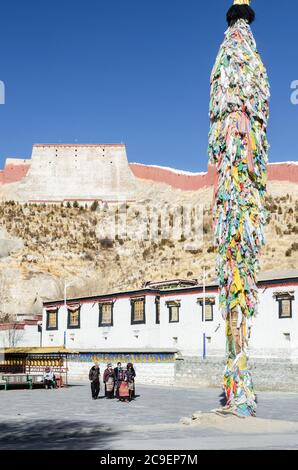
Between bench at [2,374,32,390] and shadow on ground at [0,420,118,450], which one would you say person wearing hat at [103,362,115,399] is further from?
shadow on ground at [0,420,118,450]

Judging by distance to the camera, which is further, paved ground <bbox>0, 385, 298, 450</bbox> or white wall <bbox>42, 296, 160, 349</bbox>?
white wall <bbox>42, 296, 160, 349</bbox>

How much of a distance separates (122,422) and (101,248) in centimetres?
7953

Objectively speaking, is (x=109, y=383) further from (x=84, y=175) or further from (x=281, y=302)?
(x=84, y=175)

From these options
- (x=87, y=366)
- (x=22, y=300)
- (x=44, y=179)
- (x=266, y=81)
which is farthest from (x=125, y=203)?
(x=266, y=81)

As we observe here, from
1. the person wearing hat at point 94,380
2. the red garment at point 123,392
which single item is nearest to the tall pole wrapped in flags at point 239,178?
the red garment at point 123,392

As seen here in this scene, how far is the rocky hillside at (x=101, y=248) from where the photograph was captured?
7881 cm

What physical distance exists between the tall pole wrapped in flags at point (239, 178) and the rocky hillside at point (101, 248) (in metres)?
54.5

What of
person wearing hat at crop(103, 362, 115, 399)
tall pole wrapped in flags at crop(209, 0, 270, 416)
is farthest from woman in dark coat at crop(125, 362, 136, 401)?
tall pole wrapped in flags at crop(209, 0, 270, 416)

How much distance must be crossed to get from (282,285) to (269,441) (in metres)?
25.7

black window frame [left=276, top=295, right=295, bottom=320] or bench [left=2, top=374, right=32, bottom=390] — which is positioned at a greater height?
black window frame [left=276, top=295, right=295, bottom=320]

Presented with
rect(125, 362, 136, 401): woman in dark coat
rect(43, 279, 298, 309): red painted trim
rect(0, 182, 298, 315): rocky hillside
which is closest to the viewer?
rect(125, 362, 136, 401): woman in dark coat

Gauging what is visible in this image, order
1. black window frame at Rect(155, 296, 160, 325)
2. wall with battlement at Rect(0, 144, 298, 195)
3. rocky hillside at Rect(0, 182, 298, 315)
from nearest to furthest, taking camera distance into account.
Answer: black window frame at Rect(155, 296, 160, 325) < rocky hillside at Rect(0, 182, 298, 315) < wall with battlement at Rect(0, 144, 298, 195)

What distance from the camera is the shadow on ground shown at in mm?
13938

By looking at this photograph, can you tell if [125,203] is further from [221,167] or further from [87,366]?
[221,167]
